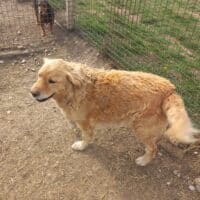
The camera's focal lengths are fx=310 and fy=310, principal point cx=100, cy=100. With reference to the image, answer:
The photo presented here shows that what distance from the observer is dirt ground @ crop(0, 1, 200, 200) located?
341 centimetres

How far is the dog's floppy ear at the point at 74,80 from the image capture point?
3153mm

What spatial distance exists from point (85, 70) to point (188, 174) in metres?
1.70

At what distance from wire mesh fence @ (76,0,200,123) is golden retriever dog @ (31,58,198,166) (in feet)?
3.91

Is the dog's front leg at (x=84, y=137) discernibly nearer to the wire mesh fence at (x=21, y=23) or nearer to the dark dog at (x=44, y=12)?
the wire mesh fence at (x=21, y=23)

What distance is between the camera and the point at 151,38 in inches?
230

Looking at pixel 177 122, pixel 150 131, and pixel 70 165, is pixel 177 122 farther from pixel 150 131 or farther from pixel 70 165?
pixel 70 165

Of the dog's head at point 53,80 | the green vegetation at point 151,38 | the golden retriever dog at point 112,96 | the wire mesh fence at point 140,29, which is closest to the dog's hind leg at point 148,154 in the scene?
the golden retriever dog at point 112,96

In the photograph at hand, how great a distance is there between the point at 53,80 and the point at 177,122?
4.20ft

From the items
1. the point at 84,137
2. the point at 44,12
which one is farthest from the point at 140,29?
the point at 84,137

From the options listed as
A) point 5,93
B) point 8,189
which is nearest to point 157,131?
point 8,189

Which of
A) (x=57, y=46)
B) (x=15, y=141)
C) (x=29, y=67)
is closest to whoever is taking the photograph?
(x=15, y=141)

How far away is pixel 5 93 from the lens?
4.79 meters

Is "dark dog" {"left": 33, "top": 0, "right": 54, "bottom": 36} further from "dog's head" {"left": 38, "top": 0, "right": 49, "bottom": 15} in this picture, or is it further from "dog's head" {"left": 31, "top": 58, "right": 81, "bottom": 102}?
"dog's head" {"left": 31, "top": 58, "right": 81, "bottom": 102}

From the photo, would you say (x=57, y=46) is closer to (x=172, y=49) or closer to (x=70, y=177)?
(x=172, y=49)
